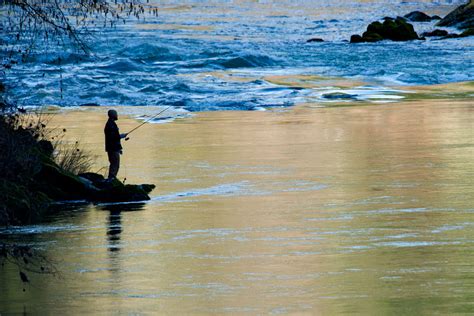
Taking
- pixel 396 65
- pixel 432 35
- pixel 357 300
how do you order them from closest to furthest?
pixel 357 300 < pixel 396 65 < pixel 432 35

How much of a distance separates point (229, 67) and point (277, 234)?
48.5 m

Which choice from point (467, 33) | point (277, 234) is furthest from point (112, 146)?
point (467, 33)

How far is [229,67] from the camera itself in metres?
64.8

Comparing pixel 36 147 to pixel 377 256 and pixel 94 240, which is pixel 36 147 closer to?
pixel 94 240

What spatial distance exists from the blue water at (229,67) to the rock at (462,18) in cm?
176

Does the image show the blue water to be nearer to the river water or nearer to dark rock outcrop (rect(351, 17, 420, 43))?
the river water

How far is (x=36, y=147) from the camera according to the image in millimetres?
20031

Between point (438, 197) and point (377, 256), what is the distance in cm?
566

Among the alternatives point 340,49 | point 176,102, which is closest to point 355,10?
point 340,49

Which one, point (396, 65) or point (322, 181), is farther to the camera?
point (396, 65)

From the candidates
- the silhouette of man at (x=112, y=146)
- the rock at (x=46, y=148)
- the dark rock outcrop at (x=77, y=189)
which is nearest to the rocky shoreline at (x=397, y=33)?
the rock at (x=46, y=148)

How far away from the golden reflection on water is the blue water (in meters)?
6.81

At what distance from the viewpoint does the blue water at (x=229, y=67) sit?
49.3m

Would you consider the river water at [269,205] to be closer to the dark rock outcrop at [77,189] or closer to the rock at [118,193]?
the rock at [118,193]
